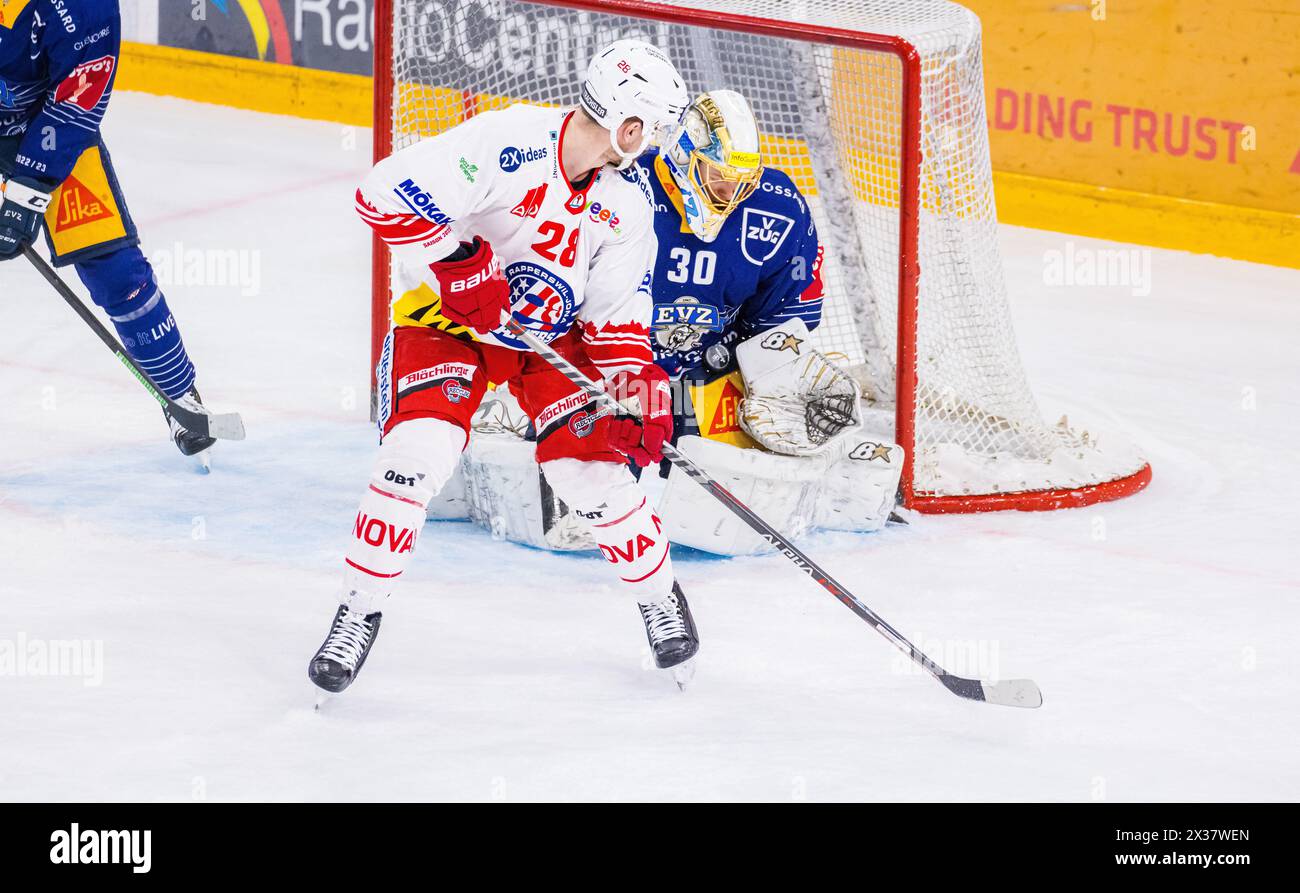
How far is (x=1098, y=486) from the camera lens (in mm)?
4250

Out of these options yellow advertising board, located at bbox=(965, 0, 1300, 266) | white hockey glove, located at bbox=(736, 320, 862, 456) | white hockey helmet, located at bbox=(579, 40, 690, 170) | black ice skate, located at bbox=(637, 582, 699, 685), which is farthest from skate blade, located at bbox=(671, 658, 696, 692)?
yellow advertising board, located at bbox=(965, 0, 1300, 266)

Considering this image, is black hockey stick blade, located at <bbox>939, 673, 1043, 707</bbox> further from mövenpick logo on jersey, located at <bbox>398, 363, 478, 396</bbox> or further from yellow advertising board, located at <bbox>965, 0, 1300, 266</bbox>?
yellow advertising board, located at <bbox>965, 0, 1300, 266</bbox>

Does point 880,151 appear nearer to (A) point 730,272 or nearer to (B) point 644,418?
(A) point 730,272

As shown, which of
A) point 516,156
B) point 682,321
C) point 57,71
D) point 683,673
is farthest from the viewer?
point 682,321

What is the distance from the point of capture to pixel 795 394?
155 inches

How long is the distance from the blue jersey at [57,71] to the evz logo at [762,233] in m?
1.44

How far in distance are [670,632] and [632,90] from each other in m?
0.96

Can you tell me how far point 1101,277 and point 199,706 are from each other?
391 centimetres

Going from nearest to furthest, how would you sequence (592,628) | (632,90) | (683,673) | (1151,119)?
1. (632,90)
2. (683,673)
3. (592,628)
4. (1151,119)

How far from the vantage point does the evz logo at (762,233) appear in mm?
3873

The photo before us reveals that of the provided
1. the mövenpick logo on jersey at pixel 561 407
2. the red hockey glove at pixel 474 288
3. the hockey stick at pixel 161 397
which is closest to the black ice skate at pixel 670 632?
the mövenpick logo on jersey at pixel 561 407

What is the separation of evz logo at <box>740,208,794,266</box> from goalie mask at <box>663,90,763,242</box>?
59 mm

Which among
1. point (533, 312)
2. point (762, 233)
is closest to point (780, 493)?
point (762, 233)
